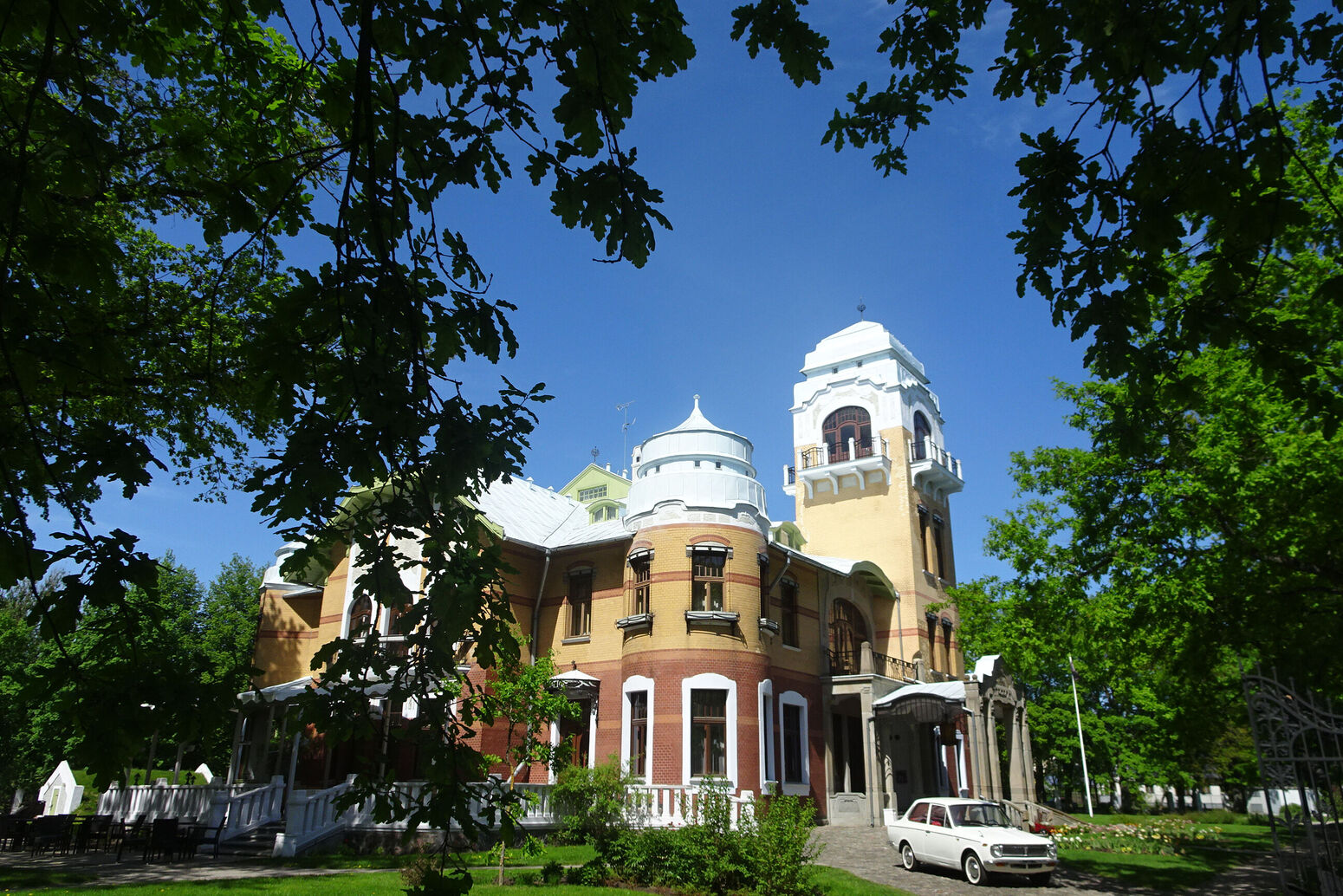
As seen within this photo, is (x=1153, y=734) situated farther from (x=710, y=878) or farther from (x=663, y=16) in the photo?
(x=663, y=16)

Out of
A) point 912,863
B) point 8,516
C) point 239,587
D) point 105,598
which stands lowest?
point 912,863

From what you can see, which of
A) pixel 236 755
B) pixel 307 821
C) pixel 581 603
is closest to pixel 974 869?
pixel 307 821

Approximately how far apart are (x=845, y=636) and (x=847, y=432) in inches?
346

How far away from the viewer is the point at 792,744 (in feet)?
78.6

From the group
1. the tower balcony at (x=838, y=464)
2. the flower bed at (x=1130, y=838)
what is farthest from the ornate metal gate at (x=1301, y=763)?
the tower balcony at (x=838, y=464)

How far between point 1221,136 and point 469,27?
417cm

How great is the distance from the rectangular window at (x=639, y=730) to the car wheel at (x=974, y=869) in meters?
8.74

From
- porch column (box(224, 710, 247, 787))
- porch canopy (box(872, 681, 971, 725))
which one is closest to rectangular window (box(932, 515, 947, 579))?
porch canopy (box(872, 681, 971, 725))

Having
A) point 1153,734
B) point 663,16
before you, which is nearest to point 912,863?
point 663,16

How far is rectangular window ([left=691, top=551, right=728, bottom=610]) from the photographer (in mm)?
23047

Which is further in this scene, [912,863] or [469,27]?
[912,863]

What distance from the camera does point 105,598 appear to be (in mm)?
3699

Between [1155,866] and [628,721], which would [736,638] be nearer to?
[628,721]

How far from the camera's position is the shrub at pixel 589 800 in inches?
762
